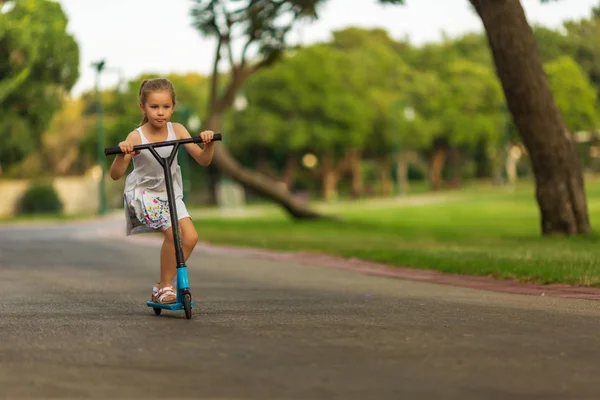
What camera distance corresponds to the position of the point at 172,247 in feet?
26.6

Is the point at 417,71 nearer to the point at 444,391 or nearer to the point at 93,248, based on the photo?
the point at 93,248

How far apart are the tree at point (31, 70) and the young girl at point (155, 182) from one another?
29471 millimetres

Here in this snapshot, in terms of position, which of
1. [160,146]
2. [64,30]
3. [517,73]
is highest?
[64,30]

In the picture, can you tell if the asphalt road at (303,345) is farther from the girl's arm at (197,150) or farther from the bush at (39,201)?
the bush at (39,201)

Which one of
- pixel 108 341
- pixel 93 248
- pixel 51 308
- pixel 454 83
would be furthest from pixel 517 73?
pixel 454 83

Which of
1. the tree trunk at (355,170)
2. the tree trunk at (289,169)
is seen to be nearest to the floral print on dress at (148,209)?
the tree trunk at (289,169)

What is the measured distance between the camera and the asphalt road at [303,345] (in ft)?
17.1

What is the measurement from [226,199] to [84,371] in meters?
51.0

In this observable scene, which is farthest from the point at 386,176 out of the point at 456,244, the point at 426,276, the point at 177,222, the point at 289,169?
the point at 177,222

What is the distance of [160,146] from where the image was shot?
25.2ft

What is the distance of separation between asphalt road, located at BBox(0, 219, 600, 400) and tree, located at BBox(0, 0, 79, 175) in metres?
27.7

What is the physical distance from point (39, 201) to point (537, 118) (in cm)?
4332

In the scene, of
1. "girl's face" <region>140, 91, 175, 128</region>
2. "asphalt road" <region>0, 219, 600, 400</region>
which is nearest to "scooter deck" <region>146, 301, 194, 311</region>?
"asphalt road" <region>0, 219, 600, 400</region>

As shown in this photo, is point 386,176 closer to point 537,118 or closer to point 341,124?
point 341,124
